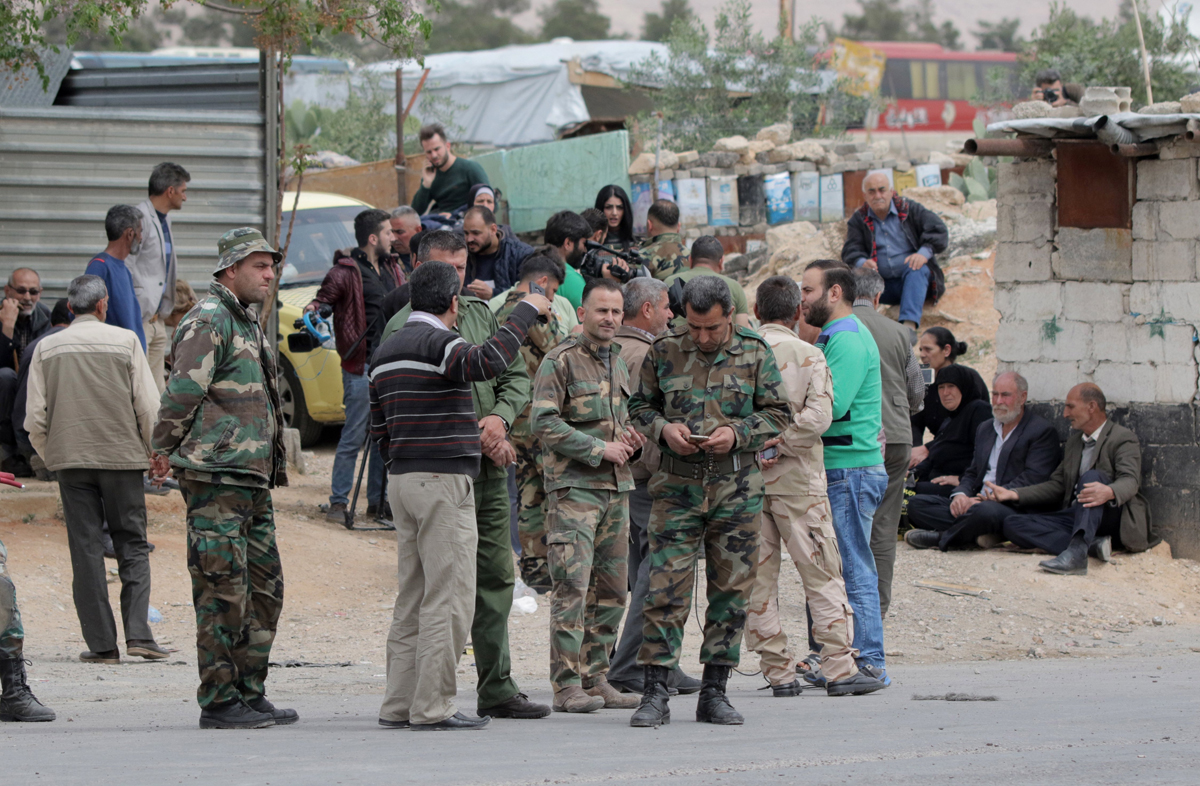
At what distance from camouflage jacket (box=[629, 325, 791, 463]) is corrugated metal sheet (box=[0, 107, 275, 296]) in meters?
6.53

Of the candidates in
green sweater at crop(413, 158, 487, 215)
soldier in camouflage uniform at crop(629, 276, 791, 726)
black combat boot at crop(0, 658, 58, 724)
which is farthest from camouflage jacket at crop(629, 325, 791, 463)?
green sweater at crop(413, 158, 487, 215)

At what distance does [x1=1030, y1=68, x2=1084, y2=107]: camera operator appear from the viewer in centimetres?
1211

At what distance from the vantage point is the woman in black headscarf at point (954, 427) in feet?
32.8

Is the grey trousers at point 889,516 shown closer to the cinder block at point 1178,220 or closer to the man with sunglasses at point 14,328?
the cinder block at point 1178,220

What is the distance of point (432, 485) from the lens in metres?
5.09

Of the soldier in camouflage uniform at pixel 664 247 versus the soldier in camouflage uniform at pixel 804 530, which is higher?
the soldier in camouflage uniform at pixel 664 247

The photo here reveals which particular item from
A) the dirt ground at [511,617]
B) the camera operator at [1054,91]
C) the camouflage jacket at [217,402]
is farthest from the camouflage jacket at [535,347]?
the camera operator at [1054,91]

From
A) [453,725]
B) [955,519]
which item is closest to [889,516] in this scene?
[955,519]

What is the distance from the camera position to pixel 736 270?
1781 centimetres

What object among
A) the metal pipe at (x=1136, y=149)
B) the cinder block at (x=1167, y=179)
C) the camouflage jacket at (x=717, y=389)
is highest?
the metal pipe at (x=1136, y=149)

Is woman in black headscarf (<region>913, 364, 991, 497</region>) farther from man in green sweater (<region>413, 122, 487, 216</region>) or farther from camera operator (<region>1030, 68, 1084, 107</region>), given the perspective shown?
man in green sweater (<region>413, 122, 487, 216</region>)

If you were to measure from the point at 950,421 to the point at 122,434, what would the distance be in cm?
616

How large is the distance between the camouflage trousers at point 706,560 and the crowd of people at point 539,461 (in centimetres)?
→ 1

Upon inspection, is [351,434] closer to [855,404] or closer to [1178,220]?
[855,404]
